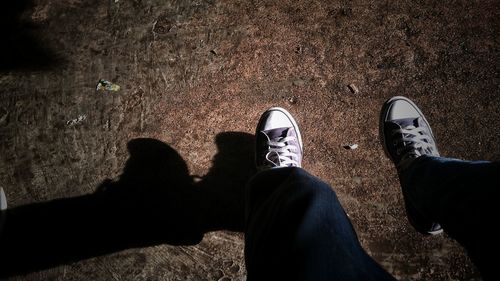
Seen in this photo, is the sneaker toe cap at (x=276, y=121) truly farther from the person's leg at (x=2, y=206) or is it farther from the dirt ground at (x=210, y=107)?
the person's leg at (x=2, y=206)

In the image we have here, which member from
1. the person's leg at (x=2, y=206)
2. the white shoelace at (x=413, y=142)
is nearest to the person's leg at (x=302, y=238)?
the white shoelace at (x=413, y=142)

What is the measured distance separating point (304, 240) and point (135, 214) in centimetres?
115

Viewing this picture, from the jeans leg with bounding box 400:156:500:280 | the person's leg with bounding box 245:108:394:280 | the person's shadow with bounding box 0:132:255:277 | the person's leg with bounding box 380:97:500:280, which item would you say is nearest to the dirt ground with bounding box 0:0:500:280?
the person's shadow with bounding box 0:132:255:277

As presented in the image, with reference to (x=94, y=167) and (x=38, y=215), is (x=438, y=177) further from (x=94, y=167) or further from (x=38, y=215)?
(x=38, y=215)

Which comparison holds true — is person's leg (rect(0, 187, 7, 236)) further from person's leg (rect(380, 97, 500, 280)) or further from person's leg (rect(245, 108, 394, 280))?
person's leg (rect(380, 97, 500, 280))

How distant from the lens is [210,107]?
2004mm

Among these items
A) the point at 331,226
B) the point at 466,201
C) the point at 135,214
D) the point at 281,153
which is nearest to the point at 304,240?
the point at 331,226

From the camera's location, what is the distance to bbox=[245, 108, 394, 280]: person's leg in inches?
37.0

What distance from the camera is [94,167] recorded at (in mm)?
1897

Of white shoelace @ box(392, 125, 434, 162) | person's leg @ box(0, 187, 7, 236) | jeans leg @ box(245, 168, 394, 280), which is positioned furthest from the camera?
person's leg @ box(0, 187, 7, 236)

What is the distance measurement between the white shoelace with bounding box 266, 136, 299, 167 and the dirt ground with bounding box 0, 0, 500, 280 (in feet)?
0.41

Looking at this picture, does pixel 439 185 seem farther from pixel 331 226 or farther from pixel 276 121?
pixel 276 121

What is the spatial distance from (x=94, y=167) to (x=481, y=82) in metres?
2.35

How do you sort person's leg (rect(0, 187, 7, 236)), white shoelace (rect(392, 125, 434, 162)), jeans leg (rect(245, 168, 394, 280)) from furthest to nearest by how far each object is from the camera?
1. person's leg (rect(0, 187, 7, 236))
2. white shoelace (rect(392, 125, 434, 162))
3. jeans leg (rect(245, 168, 394, 280))
